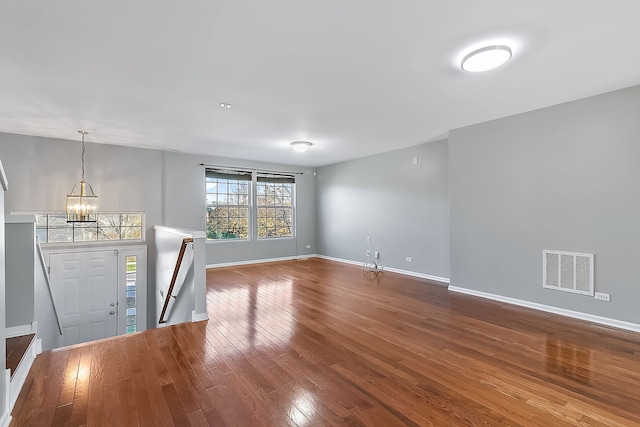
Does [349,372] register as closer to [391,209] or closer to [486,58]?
[486,58]

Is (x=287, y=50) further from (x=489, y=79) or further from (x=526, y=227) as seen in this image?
(x=526, y=227)

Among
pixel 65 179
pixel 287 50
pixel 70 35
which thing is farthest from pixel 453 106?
pixel 65 179

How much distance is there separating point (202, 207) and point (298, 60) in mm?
4937

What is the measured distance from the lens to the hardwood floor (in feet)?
5.84

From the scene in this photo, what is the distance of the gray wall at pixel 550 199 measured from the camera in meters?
3.11

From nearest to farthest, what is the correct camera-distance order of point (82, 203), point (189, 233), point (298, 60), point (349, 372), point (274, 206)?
point (349, 372)
point (298, 60)
point (189, 233)
point (82, 203)
point (274, 206)

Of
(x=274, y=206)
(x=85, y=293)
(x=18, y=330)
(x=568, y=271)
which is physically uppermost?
(x=274, y=206)

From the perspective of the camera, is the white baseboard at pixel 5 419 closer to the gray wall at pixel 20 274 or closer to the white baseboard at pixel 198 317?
the gray wall at pixel 20 274

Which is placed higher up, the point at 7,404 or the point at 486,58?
Answer: the point at 486,58

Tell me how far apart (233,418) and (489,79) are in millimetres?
3584

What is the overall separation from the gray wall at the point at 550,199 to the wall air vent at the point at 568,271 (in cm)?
6

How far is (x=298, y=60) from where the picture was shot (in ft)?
8.14

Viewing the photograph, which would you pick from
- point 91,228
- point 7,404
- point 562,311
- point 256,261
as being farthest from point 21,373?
point 562,311

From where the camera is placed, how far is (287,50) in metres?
2.33
